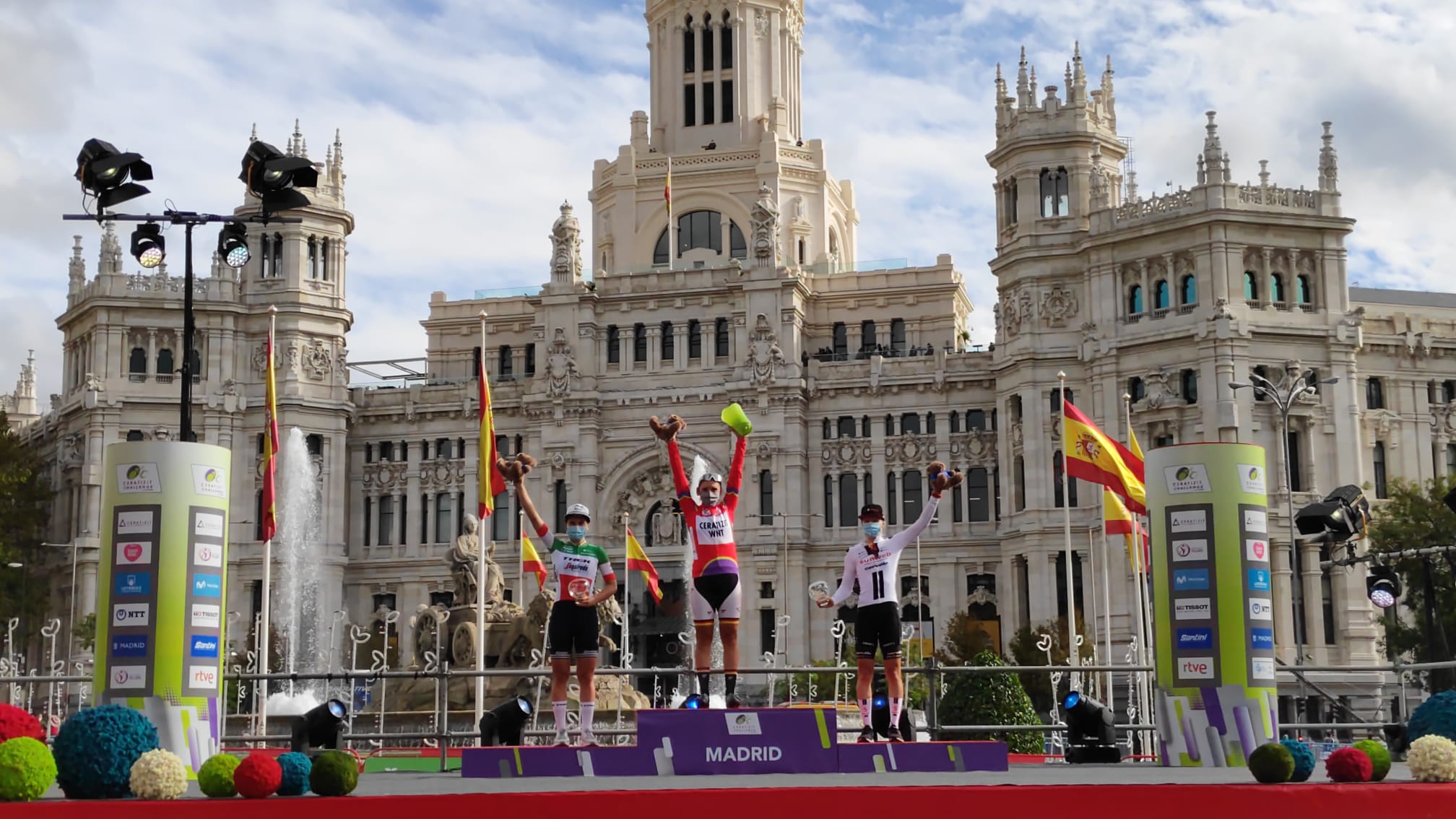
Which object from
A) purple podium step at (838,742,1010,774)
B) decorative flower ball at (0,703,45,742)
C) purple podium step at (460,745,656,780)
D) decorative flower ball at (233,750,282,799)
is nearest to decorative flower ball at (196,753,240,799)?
decorative flower ball at (233,750,282,799)

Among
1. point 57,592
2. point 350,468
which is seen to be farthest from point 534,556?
point 57,592

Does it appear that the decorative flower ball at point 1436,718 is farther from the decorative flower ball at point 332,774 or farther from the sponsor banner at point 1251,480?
the decorative flower ball at point 332,774

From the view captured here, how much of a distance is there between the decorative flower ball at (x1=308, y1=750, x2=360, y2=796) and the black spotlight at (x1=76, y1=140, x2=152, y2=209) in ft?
39.9

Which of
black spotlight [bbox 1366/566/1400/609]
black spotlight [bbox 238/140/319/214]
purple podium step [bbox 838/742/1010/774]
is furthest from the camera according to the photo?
black spotlight [bbox 1366/566/1400/609]

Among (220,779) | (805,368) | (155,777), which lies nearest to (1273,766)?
(220,779)

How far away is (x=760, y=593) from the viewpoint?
7400 cm

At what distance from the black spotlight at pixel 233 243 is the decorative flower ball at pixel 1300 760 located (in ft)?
54.6

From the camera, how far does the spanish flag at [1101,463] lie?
3834 centimetres

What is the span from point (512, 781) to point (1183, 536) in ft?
30.3

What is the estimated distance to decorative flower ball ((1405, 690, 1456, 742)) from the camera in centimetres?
1938

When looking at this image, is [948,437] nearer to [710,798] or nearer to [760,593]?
[760,593]

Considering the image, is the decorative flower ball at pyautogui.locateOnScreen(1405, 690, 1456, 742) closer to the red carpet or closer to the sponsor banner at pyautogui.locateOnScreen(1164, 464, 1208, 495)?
the sponsor banner at pyautogui.locateOnScreen(1164, 464, 1208, 495)

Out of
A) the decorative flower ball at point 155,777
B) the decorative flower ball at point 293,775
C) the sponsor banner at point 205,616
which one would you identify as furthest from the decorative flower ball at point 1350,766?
the sponsor banner at point 205,616

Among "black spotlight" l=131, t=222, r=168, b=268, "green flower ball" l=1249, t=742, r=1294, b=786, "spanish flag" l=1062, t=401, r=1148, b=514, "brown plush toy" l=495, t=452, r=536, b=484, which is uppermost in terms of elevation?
"black spotlight" l=131, t=222, r=168, b=268
